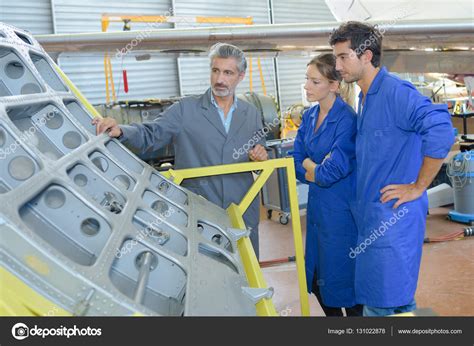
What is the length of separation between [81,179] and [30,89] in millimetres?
496

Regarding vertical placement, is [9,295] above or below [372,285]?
above

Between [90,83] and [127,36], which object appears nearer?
[127,36]

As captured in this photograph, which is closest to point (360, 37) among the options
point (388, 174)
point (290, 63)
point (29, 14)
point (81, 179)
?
point (388, 174)

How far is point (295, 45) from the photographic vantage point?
20.2ft

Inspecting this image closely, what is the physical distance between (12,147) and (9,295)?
2.29 feet

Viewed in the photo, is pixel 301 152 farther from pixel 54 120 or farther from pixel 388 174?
pixel 54 120

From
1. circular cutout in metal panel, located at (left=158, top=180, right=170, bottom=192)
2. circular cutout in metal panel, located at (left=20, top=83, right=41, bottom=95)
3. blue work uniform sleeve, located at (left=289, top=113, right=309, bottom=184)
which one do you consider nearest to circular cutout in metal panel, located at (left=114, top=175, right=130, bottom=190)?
circular cutout in metal panel, located at (left=158, top=180, right=170, bottom=192)

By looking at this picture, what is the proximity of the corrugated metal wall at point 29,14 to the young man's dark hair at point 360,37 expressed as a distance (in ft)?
35.7

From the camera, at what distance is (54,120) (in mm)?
2109

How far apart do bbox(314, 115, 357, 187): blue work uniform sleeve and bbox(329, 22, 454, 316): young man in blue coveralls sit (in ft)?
0.97

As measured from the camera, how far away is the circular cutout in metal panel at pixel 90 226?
1.65m

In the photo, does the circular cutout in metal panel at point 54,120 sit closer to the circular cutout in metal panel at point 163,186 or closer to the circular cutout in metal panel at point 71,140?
the circular cutout in metal panel at point 71,140
